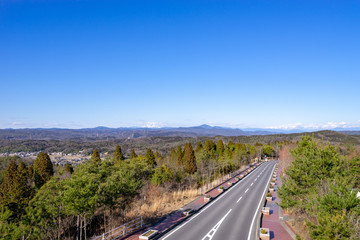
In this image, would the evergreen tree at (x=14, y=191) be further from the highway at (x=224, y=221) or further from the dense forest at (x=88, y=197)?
the highway at (x=224, y=221)

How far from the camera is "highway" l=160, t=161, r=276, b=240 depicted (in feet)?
48.4

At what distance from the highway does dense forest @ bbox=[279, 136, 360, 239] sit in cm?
332

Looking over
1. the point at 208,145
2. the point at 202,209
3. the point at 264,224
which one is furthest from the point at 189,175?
the point at 264,224

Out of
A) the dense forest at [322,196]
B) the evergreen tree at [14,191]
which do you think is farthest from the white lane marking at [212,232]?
the evergreen tree at [14,191]

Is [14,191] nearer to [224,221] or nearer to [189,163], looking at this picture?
[224,221]

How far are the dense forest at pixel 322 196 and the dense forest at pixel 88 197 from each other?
11.0 metres

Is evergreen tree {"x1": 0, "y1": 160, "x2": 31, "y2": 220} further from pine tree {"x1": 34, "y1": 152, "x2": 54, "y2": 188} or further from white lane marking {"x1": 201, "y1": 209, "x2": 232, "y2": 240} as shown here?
white lane marking {"x1": 201, "y1": 209, "x2": 232, "y2": 240}

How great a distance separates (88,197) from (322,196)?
12867 millimetres

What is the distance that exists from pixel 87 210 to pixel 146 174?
1372 cm

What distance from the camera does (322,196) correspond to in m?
11.5

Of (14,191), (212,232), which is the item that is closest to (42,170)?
(14,191)

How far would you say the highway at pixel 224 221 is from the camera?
1477 centimetres

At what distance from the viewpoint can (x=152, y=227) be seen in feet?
52.5

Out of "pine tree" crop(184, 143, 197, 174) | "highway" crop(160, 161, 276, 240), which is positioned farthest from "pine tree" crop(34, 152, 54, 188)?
"highway" crop(160, 161, 276, 240)
